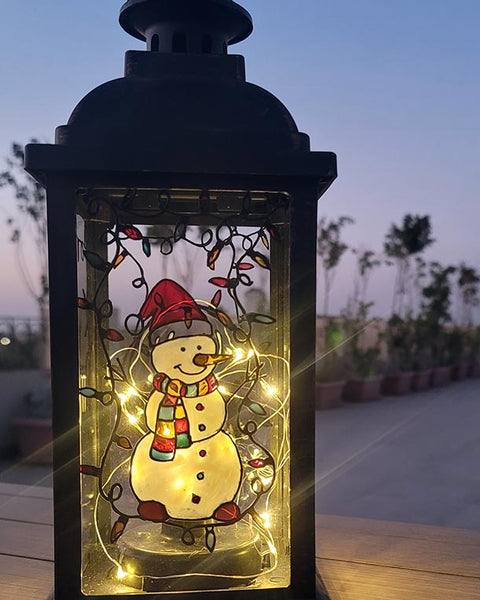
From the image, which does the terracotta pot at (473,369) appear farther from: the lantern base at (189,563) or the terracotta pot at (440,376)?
the lantern base at (189,563)

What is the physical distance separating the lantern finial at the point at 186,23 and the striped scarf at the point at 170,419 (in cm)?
45

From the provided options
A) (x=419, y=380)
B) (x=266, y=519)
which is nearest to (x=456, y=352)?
(x=419, y=380)

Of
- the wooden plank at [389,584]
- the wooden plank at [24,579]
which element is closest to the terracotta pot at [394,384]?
the wooden plank at [389,584]

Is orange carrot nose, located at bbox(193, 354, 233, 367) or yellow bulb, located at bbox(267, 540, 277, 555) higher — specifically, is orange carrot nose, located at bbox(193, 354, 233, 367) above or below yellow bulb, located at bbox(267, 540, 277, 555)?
above

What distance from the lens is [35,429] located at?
3.92 metres

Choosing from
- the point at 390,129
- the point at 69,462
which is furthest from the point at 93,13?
the point at 390,129

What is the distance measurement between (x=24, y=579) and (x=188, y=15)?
3.01ft

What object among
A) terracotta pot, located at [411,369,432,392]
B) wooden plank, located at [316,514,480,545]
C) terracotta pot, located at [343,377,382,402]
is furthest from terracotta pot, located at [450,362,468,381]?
wooden plank, located at [316,514,480,545]

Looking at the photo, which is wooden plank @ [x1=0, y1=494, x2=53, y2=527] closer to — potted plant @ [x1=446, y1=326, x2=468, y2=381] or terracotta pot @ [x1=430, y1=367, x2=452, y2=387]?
terracotta pot @ [x1=430, y1=367, x2=452, y2=387]

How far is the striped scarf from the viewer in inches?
27.9

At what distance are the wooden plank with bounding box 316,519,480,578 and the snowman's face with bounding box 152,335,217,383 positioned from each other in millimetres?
550

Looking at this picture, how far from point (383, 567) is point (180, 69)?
88 cm

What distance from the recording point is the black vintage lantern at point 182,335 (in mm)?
686

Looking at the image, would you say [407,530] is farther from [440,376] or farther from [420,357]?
[440,376]
